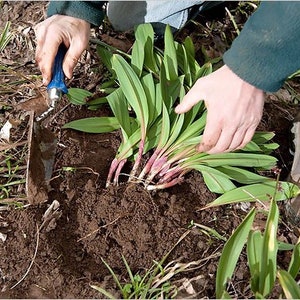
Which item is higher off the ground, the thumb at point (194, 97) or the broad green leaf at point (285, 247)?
the thumb at point (194, 97)

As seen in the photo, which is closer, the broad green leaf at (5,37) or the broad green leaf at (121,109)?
the broad green leaf at (121,109)

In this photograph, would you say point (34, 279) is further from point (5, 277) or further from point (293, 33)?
point (293, 33)

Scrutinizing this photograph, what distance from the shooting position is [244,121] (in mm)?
1637

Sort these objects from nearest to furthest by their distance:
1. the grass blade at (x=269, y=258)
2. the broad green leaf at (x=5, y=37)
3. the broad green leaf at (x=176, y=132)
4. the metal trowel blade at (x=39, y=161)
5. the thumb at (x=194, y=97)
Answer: the grass blade at (x=269, y=258) < the thumb at (x=194, y=97) < the metal trowel blade at (x=39, y=161) < the broad green leaf at (x=176, y=132) < the broad green leaf at (x=5, y=37)

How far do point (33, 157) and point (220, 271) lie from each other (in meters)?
0.65

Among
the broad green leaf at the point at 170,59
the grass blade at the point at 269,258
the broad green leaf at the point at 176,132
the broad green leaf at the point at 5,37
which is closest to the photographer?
the grass blade at the point at 269,258

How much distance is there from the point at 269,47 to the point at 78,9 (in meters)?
0.69

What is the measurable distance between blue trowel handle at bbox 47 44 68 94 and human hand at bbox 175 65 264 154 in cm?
→ 39

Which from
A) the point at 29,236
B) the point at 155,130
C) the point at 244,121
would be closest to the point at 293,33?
the point at 244,121

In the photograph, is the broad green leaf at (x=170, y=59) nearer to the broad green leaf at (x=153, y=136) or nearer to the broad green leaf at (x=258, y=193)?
the broad green leaf at (x=153, y=136)

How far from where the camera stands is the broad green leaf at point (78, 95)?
2.03 m

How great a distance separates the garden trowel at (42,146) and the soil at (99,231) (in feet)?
0.09

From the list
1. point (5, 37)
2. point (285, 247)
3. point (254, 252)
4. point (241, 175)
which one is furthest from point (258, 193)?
point (5, 37)

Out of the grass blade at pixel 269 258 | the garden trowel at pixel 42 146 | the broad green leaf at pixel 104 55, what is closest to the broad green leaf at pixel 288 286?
the grass blade at pixel 269 258
